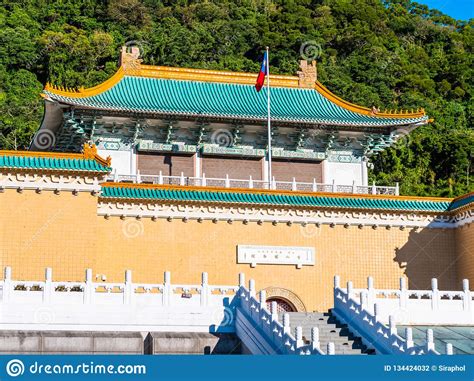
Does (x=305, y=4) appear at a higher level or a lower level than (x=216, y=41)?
higher

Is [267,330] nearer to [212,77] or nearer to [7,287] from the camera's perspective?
[7,287]

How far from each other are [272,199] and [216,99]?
5975 mm

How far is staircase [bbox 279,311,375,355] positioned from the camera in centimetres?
2110

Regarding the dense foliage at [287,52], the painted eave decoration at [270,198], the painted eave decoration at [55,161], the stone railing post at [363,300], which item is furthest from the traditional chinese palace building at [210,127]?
the dense foliage at [287,52]

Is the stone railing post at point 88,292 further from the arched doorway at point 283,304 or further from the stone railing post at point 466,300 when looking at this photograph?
the stone railing post at point 466,300

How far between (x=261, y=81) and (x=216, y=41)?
166 feet

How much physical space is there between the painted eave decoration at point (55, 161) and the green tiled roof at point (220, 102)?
4.61 meters

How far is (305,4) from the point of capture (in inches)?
3681

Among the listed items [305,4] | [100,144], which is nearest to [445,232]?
[100,144]

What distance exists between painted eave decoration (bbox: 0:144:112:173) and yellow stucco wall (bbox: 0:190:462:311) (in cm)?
74

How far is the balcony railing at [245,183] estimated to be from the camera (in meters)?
30.3

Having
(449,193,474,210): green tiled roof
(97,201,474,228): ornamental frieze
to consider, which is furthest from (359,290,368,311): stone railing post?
(449,193,474,210): green tiled roof

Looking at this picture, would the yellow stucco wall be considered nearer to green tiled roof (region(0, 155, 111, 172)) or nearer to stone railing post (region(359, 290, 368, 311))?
green tiled roof (region(0, 155, 111, 172))

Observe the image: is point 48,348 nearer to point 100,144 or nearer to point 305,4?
point 100,144
